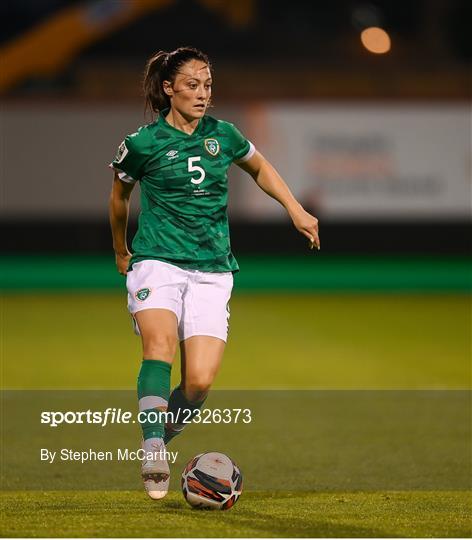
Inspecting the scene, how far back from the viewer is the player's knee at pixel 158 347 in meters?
6.34

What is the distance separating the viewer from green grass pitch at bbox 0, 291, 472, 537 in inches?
235

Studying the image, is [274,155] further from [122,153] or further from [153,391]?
[153,391]

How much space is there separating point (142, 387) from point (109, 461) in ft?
6.16

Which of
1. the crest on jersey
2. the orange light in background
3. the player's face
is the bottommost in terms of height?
the crest on jersey

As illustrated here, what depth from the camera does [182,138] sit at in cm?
654

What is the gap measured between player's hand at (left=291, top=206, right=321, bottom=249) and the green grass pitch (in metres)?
1.39

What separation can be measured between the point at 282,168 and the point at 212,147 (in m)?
19.3

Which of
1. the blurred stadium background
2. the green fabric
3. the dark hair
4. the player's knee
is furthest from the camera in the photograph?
the green fabric

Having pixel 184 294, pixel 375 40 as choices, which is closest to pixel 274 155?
pixel 375 40

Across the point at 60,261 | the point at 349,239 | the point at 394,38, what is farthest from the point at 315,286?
the point at 394,38

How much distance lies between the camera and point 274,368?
12.4 meters

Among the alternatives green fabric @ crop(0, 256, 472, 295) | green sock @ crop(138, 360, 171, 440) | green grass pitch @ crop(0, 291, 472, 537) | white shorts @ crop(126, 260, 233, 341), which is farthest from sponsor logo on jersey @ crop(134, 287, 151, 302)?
green fabric @ crop(0, 256, 472, 295)

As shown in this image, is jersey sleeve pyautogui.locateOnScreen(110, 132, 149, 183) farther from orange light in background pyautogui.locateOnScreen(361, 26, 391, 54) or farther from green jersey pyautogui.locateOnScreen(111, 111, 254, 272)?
orange light in background pyautogui.locateOnScreen(361, 26, 391, 54)

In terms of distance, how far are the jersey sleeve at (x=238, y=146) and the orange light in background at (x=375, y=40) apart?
22316 mm
